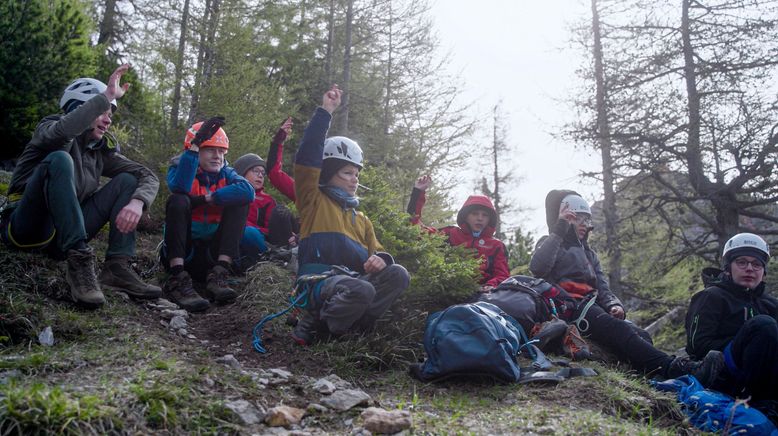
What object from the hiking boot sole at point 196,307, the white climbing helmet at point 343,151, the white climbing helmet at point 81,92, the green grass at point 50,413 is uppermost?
the white climbing helmet at point 81,92

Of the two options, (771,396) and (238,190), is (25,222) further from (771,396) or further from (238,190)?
(771,396)

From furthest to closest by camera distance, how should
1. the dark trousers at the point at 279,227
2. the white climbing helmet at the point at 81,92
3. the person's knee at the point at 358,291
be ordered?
the dark trousers at the point at 279,227 → the white climbing helmet at the point at 81,92 → the person's knee at the point at 358,291

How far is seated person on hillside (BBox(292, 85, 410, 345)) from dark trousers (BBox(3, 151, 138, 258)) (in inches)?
66.7

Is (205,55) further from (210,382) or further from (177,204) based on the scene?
(210,382)

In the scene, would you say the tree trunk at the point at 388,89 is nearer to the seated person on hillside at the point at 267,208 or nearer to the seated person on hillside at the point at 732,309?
the seated person on hillside at the point at 267,208

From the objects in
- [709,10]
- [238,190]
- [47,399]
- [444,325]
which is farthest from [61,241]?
[709,10]

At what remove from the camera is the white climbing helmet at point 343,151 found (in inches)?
219

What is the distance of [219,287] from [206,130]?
1.63 metres

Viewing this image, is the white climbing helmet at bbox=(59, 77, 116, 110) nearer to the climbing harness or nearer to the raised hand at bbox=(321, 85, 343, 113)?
the raised hand at bbox=(321, 85, 343, 113)

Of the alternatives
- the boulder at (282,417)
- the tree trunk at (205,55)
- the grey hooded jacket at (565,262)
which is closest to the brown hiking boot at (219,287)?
the boulder at (282,417)

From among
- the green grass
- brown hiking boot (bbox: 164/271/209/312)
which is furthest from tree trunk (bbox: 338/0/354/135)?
the green grass

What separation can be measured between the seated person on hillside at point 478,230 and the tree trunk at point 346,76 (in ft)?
25.1

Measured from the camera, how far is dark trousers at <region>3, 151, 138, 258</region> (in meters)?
4.71

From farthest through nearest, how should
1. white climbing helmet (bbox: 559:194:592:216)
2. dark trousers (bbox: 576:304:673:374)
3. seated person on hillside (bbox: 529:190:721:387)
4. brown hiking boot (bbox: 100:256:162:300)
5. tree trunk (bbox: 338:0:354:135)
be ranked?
1. tree trunk (bbox: 338:0:354:135)
2. white climbing helmet (bbox: 559:194:592:216)
3. seated person on hillside (bbox: 529:190:721:387)
4. dark trousers (bbox: 576:304:673:374)
5. brown hiking boot (bbox: 100:256:162:300)
